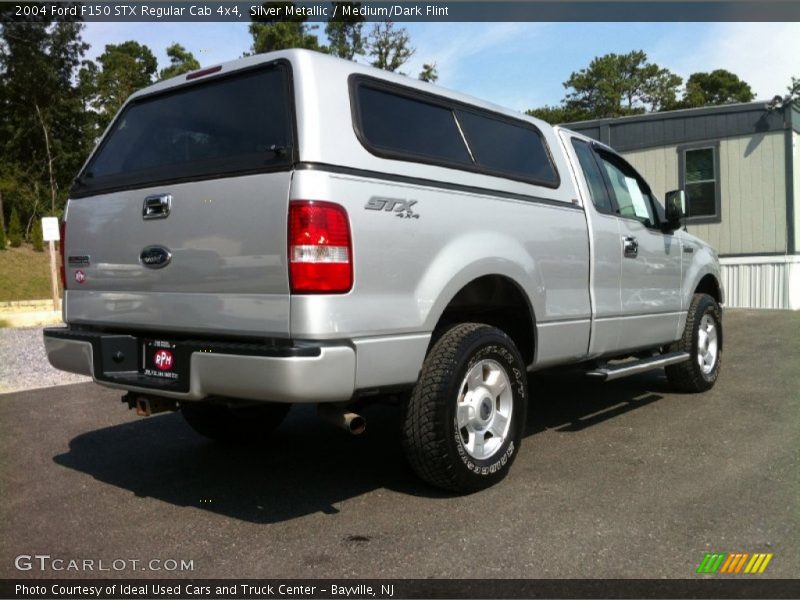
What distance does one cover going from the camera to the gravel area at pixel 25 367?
7.58m

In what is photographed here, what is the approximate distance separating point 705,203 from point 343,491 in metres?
12.7

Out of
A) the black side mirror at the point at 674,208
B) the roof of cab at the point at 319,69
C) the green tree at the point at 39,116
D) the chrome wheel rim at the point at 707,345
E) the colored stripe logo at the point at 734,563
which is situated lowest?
the colored stripe logo at the point at 734,563

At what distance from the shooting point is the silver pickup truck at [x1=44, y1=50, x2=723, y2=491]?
3.09 m

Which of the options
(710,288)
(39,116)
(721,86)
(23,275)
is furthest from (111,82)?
(721,86)

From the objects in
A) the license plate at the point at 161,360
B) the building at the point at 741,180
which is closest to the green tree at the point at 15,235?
the building at the point at 741,180

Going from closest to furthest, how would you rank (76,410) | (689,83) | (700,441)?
(700,441)
(76,410)
(689,83)

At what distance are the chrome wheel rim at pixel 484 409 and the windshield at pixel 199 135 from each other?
1509 millimetres

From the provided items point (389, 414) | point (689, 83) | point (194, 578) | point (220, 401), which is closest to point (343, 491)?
point (220, 401)

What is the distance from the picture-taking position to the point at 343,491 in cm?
391

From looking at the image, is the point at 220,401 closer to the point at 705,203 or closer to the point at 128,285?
the point at 128,285

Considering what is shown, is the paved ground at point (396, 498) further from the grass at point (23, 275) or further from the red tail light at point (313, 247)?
the grass at point (23, 275)

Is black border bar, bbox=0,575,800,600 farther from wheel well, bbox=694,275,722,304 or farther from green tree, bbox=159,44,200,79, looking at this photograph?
green tree, bbox=159,44,200,79

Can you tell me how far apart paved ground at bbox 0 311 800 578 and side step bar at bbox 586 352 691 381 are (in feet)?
1.38

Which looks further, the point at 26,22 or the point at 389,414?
the point at 26,22
